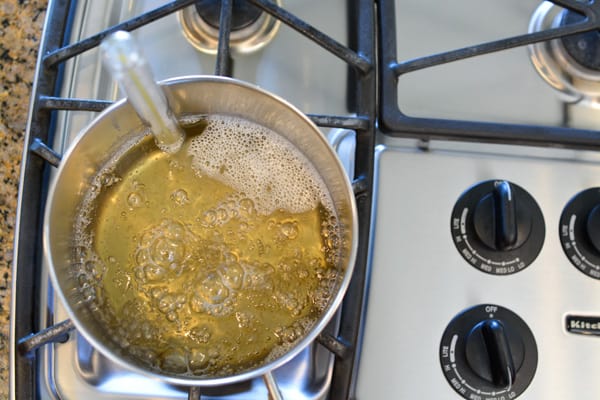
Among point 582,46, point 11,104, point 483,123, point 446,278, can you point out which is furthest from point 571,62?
point 11,104

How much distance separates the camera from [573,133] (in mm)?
518

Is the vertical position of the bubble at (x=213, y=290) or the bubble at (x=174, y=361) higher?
the bubble at (x=213, y=290)

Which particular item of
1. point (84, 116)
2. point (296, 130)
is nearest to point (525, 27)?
point (296, 130)

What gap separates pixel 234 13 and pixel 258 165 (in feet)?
0.57

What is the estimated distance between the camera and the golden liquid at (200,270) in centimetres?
50

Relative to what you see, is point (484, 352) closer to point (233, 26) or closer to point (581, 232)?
point (581, 232)

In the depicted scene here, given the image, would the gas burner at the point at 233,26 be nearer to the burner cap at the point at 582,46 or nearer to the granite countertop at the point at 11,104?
the granite countertop at the point at 11,104

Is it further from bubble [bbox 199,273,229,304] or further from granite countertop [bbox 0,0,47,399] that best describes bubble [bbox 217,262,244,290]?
granite countertop [bbox 0,0,47,399]

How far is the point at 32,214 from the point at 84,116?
122 mm

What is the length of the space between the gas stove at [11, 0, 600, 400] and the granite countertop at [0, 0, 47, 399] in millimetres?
57

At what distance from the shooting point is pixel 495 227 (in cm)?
49

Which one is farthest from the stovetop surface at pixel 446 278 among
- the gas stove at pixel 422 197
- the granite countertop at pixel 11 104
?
the granite countertop at pixel 11 104

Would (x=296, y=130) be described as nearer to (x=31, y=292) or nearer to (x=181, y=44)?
(x=181, y=44)

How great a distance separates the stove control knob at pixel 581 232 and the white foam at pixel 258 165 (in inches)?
9.7
